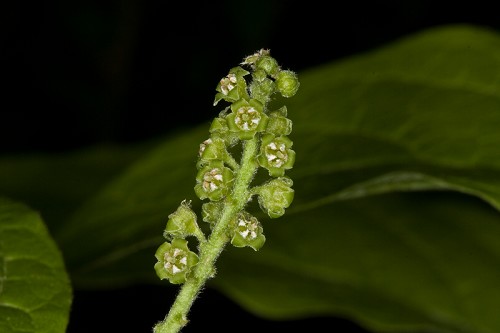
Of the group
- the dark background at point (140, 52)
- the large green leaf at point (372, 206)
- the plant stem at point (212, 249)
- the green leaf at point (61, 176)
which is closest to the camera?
the plant stem at point (212, 249)

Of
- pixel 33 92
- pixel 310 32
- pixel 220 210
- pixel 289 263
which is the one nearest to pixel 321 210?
pixel 289 263

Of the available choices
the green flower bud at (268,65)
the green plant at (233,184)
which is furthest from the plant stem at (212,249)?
the green flower bud at (268,65)

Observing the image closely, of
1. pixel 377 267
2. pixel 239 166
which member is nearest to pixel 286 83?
pixel 239 166

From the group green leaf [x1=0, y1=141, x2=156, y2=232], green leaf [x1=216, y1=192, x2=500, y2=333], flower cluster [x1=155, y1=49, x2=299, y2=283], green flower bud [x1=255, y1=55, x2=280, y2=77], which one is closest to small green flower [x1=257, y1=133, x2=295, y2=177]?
flower cluster [x1=155, y1=49, x2=299, y2=283]

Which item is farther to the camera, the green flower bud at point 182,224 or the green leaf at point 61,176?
the green leaf at point 61,176

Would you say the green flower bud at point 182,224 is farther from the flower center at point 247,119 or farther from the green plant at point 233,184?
the flower center at point 247,119

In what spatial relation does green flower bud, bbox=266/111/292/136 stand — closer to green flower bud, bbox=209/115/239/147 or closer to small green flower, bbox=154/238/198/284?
green flower bud, bbox=209/115/239/147
